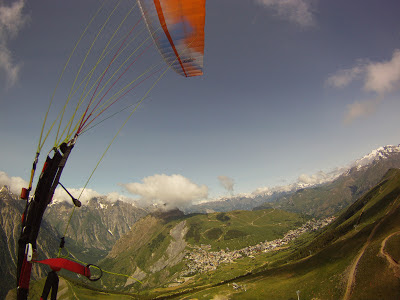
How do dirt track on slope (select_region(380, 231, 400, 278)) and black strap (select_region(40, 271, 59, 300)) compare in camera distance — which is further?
dirt track on slope (select_region(380, 231, 400, 278))

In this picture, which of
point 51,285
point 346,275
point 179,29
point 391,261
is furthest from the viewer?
point 346,275

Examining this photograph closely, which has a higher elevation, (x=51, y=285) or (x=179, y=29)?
(x=179, y=29)

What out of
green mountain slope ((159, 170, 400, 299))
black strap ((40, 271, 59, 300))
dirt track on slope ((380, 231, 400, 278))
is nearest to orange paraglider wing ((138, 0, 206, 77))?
black strap ((40, 271, 59, 300))

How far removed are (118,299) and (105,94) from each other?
170m

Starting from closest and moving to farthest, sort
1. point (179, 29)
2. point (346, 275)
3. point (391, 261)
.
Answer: point (179, 29), point (391, 261), point (346, 275)

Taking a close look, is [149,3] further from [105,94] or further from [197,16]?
[105,94]

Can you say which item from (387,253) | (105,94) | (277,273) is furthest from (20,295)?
(277,273)

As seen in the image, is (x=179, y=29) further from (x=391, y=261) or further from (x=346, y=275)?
(x=346, y=275)

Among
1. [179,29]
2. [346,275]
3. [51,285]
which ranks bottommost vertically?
[346,275]

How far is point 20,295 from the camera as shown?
7.57m

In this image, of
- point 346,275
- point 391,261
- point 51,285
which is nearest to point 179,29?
point 51,285

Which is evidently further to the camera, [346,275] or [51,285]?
[346,275]

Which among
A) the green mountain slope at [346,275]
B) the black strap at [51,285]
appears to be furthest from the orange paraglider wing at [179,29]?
the green mountain slope at [346,275]

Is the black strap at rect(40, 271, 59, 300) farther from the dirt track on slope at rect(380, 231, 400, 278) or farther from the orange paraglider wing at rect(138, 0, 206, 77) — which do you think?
the dirt track on slope at rect(380, 231, 400, 278)
